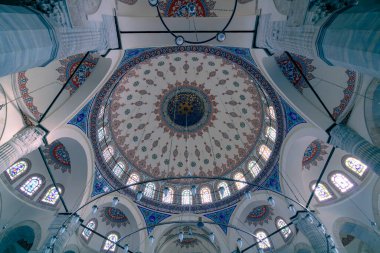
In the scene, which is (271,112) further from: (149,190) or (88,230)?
(88,230)

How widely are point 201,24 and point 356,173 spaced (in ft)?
30.8

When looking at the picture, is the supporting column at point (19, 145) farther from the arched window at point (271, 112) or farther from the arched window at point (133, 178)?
the arched window at point (271, 112)

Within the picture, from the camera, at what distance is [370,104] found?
837 cm

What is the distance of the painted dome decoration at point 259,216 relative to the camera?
1344 cm

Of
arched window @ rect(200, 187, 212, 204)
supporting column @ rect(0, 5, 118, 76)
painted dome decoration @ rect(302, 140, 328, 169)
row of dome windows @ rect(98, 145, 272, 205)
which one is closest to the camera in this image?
supporting column @ rect(0, 5, 118, 76)

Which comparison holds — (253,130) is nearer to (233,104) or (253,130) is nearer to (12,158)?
(233,104)

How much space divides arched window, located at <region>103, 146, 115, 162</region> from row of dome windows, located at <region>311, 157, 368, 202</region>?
10.6 meters

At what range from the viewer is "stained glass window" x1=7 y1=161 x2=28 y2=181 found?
419 inches

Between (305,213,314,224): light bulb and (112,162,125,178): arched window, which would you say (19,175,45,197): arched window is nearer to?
(112,162,125,178): arched window

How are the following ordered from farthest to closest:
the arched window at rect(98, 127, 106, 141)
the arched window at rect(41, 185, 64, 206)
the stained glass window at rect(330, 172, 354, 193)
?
the arched window at rect(98, 127, 106, 141), the arched window at rect(41, 185, 64, 206), the stained glass window at rect(330, 172, 354, 193)

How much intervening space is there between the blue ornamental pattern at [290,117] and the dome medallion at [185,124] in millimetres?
1872

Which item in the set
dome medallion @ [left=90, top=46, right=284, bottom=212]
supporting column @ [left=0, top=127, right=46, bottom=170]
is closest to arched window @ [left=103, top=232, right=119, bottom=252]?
dome medallion @ [left=90, top=46, right=284, bottom=212]

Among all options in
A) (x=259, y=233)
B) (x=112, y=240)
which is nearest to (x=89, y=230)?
(x=112, y=240)

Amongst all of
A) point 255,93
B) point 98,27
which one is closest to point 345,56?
point 98,27
